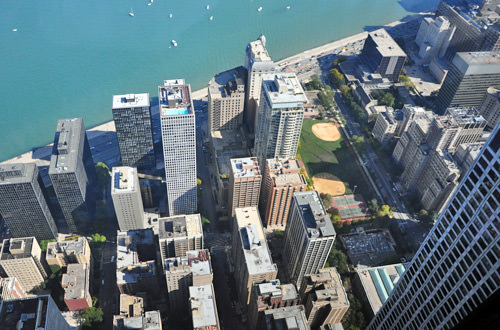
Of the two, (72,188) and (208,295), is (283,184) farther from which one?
(72,188)

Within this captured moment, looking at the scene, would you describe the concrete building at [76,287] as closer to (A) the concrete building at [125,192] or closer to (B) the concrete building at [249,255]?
(A) the concrete building at [125,192]

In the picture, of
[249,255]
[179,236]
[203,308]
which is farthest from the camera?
[179,236]

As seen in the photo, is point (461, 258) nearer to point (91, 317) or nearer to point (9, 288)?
point (91, 317)

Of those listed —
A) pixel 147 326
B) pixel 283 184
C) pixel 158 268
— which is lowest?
pixel 158 268

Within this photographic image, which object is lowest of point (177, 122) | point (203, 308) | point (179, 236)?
point (179, 236)

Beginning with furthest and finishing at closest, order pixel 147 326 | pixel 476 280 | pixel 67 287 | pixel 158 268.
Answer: pixel 158 268
pixel 67 287
pixel 147 326
pixel 476 280

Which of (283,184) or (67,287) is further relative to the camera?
(283,184)

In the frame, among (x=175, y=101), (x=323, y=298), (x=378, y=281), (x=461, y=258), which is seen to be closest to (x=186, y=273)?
(x=323, y=298)

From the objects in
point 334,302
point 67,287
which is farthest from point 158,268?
point 334,302
